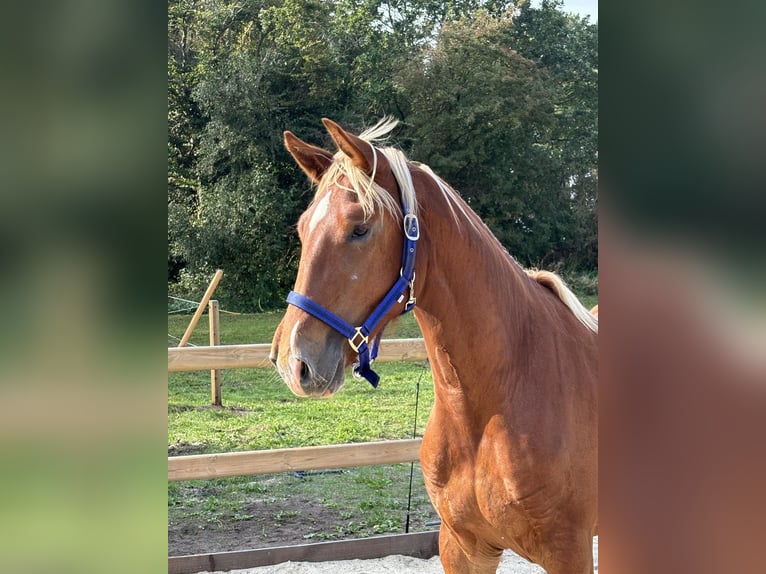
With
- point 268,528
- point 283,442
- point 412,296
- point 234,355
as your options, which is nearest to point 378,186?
point 412,296

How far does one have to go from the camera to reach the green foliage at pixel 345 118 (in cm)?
1298

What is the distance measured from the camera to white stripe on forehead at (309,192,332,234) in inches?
64.6

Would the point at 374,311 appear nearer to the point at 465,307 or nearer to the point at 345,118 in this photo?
the point at 465,307

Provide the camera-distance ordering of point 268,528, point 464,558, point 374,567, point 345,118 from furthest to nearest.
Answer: point 345,118, point 268,528, point 374,567, point 464,558

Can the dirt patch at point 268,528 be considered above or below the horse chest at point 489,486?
below

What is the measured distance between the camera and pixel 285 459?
3480 millimetres

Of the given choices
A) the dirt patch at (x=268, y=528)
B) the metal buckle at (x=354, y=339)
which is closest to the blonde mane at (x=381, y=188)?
the metal buckle at (x=354, y=339)

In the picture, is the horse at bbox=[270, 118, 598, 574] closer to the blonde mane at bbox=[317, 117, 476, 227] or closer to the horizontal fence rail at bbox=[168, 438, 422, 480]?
the blonde mane at bbox=[317, 117, 476, 227]

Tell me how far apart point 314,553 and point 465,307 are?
2125 millimetres

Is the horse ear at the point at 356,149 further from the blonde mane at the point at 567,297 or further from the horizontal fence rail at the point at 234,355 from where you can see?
the horizontal fence rail at the point at 234,355

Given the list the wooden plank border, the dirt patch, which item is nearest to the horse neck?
the wooden plank border

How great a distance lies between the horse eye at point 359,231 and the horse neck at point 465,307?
0.54 ft
